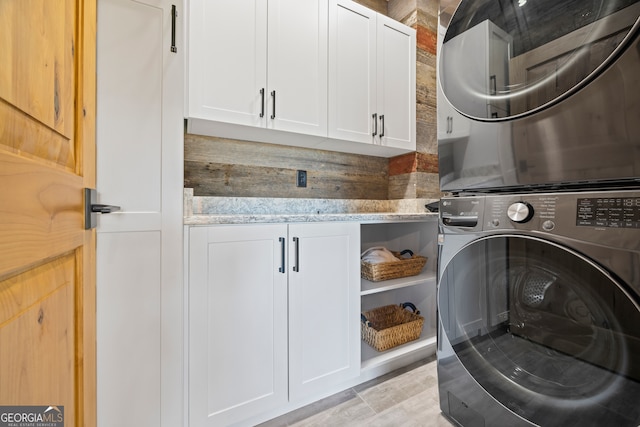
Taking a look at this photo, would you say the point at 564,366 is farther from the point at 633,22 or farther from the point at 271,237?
the point at 271,237

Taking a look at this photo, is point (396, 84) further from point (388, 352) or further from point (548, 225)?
point (388, 352)

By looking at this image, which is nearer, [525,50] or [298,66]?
[525,50]

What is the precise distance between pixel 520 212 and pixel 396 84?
1431mm

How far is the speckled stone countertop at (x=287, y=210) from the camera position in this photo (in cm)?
115

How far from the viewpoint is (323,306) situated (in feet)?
4.33

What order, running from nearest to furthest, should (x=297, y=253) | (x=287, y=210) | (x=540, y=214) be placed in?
1. (x=540, y=214)
2. (x=297, y=253)
3. (x=287, y=210)

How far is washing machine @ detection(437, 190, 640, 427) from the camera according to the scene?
69 centimetres

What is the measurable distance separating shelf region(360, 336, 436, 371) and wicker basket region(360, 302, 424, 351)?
0.03 metres

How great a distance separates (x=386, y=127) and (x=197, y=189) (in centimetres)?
134

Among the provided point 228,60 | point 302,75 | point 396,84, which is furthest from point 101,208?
point 396,84

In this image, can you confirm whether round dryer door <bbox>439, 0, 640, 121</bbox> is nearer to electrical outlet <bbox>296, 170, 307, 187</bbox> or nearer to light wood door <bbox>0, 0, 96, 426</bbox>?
electrical outlet <bbox>296, 170, 307, 187</bbox>

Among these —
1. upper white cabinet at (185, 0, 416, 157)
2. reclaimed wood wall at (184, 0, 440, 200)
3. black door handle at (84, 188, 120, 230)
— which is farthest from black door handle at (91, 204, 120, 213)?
reclaimed wood wall at (184, 0, 440, 200)

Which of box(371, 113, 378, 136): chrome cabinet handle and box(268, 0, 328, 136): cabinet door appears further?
box(371, 113, 378, 136): chrome cabinet handle

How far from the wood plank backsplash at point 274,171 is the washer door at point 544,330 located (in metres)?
1.16
